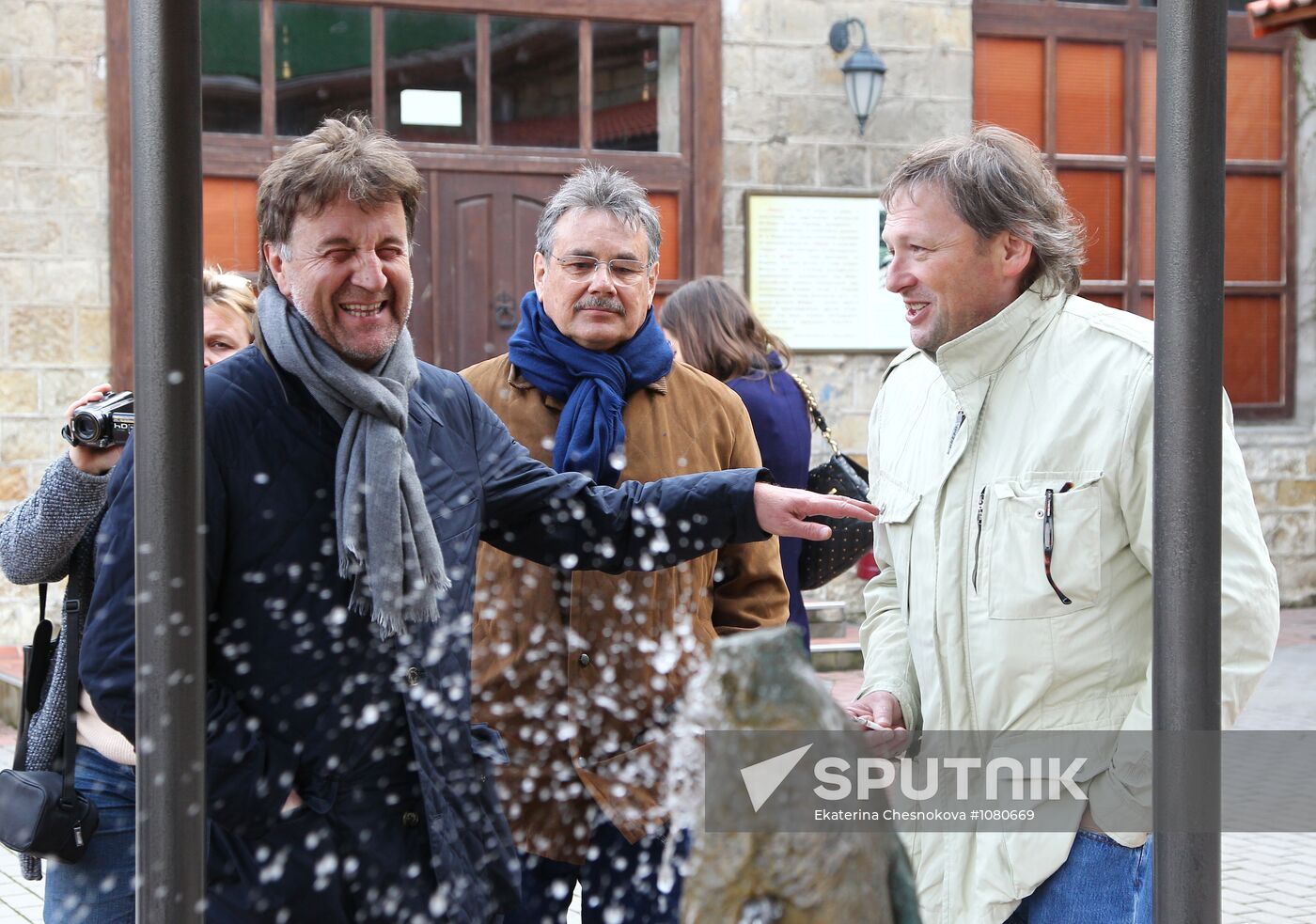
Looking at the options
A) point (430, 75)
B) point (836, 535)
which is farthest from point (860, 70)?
point (836, 535)

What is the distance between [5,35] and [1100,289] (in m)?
7.19

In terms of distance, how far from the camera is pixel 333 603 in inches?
94.7

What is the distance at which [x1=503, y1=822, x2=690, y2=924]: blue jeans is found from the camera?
3105 millimetres

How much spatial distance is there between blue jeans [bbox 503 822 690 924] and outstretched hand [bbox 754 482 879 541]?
27.0 inches

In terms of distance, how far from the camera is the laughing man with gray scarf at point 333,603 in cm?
233

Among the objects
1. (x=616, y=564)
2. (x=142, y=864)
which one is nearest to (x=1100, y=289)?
(x=616, y=564)

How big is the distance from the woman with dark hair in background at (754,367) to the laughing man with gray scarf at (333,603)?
6.39ft

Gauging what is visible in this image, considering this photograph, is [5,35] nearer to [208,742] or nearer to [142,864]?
[208,742]

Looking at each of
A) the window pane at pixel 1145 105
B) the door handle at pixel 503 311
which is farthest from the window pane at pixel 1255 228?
the door handle at pixel 503 311

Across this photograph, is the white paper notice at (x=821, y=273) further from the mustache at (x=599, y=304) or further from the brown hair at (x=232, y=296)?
the mustache at (x=599, y=304)

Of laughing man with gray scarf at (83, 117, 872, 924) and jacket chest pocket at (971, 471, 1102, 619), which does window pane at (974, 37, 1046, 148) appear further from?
laughing man with gray scarf at (83, 117, 872, 924)

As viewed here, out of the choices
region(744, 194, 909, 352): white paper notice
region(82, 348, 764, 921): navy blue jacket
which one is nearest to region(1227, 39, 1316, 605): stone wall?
region(744, 194, 909, 352): white paper notice

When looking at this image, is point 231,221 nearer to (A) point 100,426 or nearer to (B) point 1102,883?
(A) point 100,426

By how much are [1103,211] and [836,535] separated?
753 centimetres
